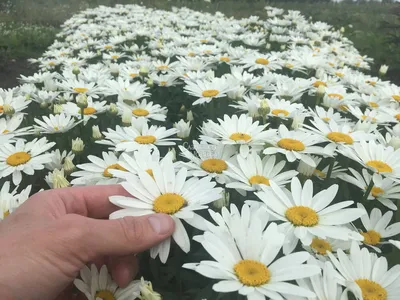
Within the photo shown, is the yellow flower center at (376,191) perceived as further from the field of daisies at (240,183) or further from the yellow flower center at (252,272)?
the yellow flower center at (252,272)

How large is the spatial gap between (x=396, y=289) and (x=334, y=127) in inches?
36.2

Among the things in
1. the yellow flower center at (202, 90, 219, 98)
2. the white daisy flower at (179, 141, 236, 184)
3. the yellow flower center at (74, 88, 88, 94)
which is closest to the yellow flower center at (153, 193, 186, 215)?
the white daisy flower at (179, 141, 236, 184)

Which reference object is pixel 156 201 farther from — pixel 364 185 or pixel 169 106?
pixel 169 106

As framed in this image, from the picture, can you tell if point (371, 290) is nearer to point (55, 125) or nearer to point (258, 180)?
point (258, 180)

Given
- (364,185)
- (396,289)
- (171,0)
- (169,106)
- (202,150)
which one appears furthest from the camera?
(171,0)

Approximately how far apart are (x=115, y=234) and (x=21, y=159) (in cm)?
98

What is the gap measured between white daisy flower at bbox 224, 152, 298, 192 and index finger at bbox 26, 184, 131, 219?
17.5 inches

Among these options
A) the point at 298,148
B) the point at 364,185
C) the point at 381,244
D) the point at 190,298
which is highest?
the point at 298,148

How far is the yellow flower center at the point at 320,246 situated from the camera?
4.11ft

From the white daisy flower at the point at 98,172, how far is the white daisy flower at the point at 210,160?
0.99 ft

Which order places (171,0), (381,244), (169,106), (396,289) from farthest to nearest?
(171,0)
(169,106)
(381,244)
(396,289)

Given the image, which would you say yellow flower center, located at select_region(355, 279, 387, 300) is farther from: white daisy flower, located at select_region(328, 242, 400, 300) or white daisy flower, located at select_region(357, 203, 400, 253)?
white daisy flower, located at select_region(357, 203, 400, 253)

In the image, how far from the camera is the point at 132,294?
119 centimetres

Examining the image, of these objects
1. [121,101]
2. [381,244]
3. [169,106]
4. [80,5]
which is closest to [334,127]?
[381,244]
